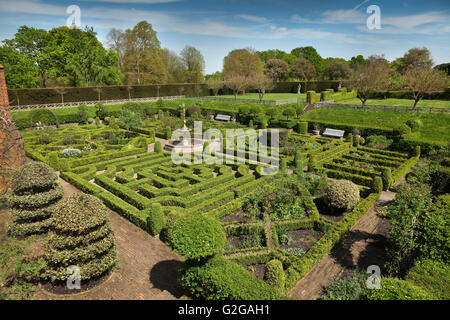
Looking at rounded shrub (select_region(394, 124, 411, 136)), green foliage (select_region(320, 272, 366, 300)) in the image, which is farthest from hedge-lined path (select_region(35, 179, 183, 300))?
rounded shrub (select_region(394, 124, 411, 136))

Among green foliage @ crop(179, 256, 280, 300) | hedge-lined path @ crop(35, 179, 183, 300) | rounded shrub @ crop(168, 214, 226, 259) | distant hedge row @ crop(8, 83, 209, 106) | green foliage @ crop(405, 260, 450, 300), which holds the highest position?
distant hedge row @ crop(8, 83, 209, 106)

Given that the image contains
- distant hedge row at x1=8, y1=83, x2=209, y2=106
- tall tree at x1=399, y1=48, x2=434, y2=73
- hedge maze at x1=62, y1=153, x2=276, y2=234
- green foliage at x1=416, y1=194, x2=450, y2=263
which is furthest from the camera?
tall tree at x1=399, y1=48, x2=434, y2=73

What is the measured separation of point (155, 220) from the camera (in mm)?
9430

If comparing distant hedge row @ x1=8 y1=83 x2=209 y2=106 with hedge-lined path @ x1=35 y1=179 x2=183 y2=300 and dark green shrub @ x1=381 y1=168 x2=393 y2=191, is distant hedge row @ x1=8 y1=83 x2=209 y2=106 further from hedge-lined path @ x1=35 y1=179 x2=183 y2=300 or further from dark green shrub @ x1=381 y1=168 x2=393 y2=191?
dark green shrub @ x1=381 y1=168 x2=393 y2=191

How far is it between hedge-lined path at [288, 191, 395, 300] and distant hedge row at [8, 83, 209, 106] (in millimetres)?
30489

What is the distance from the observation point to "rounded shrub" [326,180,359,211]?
10.8 metres

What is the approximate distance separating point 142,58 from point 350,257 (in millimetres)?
53803

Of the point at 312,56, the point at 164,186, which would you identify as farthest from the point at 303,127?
the point at 312,56

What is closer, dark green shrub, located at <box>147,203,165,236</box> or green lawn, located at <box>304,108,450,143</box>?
dark green shrub, located at <box>147,203,165,236</box>

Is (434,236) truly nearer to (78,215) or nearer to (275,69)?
(78,215)

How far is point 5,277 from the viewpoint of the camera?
22.1 feet

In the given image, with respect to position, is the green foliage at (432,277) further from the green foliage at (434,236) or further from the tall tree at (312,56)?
the tall tree at (312,56)

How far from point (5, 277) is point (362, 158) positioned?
18680 millimetres
